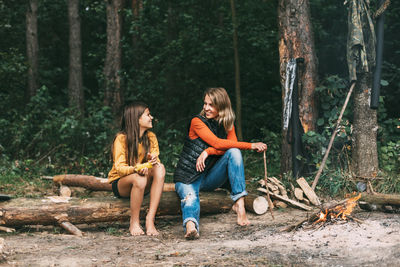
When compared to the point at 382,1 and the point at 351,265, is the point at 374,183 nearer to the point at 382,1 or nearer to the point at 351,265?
the point at 382,1

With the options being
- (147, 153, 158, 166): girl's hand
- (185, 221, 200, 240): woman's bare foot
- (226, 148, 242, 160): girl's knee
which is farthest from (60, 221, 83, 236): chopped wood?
(226, 148, 242, 160): girl's knee

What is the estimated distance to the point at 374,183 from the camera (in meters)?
6.47

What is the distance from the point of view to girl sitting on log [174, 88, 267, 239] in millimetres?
5309

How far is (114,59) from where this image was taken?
1148cm

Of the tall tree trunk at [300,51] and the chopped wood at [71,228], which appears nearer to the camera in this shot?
the chopped wood at [71,228]

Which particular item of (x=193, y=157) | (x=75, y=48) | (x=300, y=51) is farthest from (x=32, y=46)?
(x=193, y=157)

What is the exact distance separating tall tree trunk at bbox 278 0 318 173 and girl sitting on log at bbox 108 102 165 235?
2.54 m

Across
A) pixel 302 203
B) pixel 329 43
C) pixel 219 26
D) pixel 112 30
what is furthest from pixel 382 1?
pixel 112 30

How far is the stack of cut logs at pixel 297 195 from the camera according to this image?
19.7 ft

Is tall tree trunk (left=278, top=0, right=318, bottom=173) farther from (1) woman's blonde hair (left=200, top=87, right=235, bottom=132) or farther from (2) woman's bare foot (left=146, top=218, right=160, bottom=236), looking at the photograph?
(2) woman's bare foot (left=146, top=218, right=160, bottom=236)

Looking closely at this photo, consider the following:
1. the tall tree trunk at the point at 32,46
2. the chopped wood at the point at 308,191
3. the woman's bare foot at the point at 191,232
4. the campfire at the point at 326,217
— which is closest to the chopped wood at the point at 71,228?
the woman's bare foot at the point at 191,232

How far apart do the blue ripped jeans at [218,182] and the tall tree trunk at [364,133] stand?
224 cm

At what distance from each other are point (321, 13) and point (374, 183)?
5.39 meters

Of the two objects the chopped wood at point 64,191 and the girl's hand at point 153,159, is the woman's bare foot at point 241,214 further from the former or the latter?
the chopped wood at point 64,191
